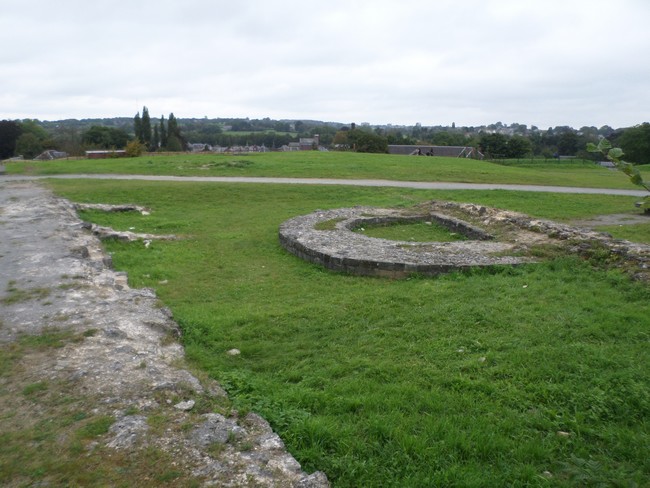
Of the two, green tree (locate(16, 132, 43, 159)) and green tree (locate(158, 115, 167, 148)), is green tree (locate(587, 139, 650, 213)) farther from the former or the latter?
green tree (locate(158, 115, 167, 148))

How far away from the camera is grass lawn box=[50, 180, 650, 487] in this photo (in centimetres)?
351

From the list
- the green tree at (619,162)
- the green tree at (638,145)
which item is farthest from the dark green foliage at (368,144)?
the green tree at (619,162)

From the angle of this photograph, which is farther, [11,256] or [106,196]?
[106,196]

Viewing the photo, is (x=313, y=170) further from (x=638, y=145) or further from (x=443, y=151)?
(x=443, y=151)

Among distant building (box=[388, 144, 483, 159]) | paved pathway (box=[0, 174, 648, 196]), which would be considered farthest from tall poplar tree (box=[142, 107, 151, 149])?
paved pathway (box=[0, 174, 648, 196])

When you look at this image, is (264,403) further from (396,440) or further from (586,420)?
(586,420)

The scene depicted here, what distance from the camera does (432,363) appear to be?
5023 millimetres

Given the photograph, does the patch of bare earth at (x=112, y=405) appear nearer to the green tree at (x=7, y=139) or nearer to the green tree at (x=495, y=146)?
the green tree at (x=495, y=146)

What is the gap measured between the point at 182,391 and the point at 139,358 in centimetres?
88

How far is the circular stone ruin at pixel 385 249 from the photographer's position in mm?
8625

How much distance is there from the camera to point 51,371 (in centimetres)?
446

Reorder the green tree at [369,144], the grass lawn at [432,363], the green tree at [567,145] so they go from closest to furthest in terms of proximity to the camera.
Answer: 1. the grass lawn at [432,363]
2. the green tree at [369,144]
3. the green tree at [567,145]

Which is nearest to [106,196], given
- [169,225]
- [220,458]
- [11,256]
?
[169,225]

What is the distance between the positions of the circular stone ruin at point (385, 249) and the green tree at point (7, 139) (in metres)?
67.9
